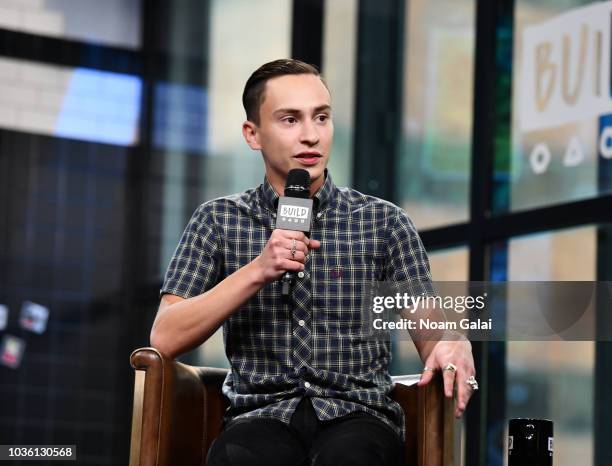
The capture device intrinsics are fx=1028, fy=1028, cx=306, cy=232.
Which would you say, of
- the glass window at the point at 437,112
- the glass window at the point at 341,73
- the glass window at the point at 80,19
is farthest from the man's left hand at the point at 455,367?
the glass window at the point at 80,19

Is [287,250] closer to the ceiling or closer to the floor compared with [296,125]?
closer to the floor

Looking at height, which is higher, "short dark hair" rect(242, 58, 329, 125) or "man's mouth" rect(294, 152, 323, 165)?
"short dark hair" rect(242, 58, 329, 125)

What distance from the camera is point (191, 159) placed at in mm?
6172

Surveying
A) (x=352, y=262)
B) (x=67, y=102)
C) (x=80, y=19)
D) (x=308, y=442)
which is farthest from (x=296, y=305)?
(x=80, y=19)

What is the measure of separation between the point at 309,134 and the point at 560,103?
5.89ft

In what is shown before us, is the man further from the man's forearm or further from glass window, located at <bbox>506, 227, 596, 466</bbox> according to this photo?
glass window, located at <bbox>506, 227, 596, 466</bbox>

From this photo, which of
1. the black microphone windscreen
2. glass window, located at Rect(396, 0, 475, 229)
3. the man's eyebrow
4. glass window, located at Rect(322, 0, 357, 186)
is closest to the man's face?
the man's eyebrow

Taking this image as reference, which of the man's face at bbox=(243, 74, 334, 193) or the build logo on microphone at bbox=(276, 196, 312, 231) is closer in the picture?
the build logo on microphone at bbox=(276, 196, 312, 231)

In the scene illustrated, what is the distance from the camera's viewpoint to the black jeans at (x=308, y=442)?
1.85 metres

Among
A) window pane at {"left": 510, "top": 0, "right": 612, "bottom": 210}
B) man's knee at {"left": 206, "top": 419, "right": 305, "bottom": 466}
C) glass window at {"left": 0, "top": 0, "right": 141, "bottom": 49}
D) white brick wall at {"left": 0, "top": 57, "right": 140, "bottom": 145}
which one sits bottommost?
man's knee at {"left": 206, "top": 419, "right": 305, "bottom": 466}

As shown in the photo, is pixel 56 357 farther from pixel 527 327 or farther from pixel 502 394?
pixel 527 327

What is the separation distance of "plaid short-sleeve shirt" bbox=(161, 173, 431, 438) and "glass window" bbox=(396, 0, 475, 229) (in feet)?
6.29

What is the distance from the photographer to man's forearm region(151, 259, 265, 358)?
191cm

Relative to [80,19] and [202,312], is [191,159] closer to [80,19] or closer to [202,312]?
[80,19]
